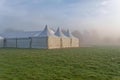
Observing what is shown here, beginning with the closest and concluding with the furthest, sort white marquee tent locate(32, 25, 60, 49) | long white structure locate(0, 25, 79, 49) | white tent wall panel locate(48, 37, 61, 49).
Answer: white marquee tent locate(32, 25, 60, 49) → long white structure locate(0, 25, 79, 49) → white tent wall panel locate(48, 37, 61, 49)

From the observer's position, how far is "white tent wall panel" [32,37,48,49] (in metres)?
40.1

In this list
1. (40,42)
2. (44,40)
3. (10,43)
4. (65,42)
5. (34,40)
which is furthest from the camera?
(65,42)

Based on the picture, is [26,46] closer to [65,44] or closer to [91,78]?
[65,44]

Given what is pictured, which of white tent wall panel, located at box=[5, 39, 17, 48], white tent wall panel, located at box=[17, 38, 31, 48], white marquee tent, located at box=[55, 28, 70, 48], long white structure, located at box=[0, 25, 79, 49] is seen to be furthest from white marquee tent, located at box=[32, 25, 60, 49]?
white marquee tent, located at box=[55, 28, 70, 48]

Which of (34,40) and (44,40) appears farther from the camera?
→ (34,40)

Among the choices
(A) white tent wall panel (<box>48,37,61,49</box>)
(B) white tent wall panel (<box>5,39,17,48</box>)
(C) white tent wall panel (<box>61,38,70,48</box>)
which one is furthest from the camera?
(C) white tent wall panel (<box>61,38,70,48</box>)

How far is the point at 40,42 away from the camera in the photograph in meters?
40.4

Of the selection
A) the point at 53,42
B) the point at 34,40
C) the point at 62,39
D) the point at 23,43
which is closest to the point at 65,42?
the point at 62,39

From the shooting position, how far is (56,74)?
11.4 metres

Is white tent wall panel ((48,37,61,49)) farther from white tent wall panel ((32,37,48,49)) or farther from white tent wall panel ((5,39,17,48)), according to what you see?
white tent wall panel ((5,39,17,48))

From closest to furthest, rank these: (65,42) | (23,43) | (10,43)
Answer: (23,43)
(10,43)
(65,42)

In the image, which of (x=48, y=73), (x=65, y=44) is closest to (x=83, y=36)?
(x=65, y=44)

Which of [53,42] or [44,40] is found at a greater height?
[44,40]

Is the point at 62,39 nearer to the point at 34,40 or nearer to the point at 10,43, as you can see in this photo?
the point at 34,40
